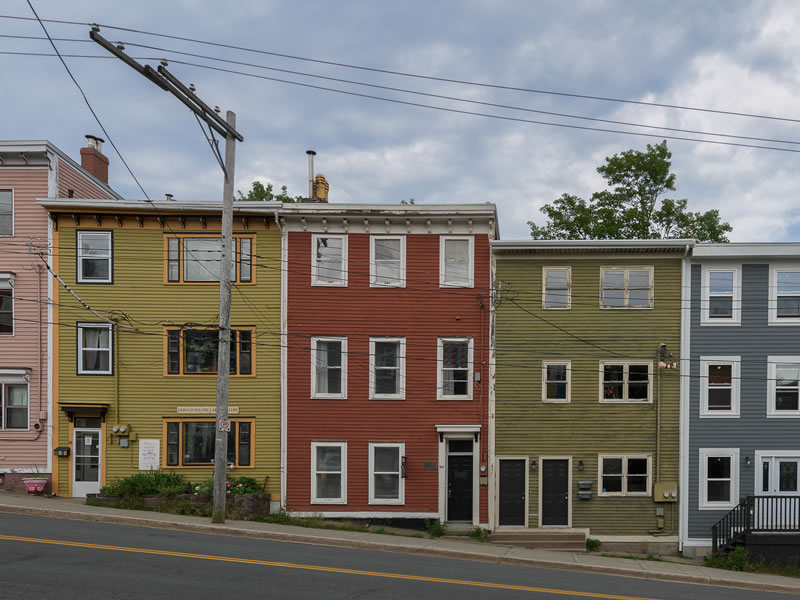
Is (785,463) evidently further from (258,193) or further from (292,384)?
(258,193)

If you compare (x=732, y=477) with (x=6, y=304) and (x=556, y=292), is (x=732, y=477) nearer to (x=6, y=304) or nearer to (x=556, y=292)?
(x=556, y=292)

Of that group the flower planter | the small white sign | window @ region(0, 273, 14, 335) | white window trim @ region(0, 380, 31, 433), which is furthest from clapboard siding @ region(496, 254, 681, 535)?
window @ region(0, 273, 14, 335)

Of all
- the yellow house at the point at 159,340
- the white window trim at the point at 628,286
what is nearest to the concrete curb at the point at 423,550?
the yellow house at the point at 159,340

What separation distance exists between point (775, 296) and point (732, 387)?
3.09 meters

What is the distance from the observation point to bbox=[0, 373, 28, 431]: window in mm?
19672

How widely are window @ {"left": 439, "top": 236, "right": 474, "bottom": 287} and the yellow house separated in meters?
5.18

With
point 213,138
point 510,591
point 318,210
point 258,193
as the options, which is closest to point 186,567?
point 510,591

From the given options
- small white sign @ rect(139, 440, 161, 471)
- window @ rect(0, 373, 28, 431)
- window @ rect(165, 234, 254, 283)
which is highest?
window @ rect(165, 234, 254, 283)

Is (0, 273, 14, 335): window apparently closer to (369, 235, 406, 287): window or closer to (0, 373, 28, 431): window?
(0, 373, 28, 431): window

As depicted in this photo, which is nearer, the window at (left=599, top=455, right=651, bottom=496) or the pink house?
the window at (left=599, top=455, right=651, bottom=496)

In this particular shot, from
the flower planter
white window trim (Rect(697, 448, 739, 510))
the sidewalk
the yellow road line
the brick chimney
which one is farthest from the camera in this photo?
the brick chimney

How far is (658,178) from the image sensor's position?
3138 cm

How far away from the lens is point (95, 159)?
2383 cm

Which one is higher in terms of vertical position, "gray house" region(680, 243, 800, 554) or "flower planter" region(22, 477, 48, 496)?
"gray house" region(680, 243, 800, 554)
